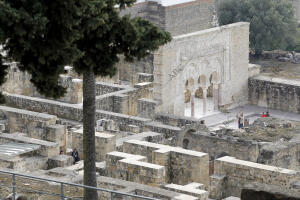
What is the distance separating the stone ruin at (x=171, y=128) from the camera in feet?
75.9

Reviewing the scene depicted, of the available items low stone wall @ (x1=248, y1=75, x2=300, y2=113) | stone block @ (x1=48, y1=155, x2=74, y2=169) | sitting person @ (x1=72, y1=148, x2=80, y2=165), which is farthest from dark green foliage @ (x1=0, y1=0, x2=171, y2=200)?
low stone wall @ (x1=248, y1=75, x2=300, y2=113)

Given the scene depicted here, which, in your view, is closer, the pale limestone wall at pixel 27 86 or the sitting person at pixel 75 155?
the sitting person at pixel 75 155

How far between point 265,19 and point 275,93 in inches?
455

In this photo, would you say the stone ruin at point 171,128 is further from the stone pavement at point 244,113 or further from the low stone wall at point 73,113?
the stone pavement at point 244,113

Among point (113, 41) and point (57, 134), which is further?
point (57, 134)

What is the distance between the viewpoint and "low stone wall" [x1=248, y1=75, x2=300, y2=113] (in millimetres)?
40750

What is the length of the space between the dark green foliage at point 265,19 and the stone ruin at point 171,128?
3878 mm

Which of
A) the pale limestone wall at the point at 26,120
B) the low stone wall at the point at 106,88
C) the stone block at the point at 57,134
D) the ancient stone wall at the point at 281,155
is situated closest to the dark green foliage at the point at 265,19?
the low stone wall at the point at 106,88

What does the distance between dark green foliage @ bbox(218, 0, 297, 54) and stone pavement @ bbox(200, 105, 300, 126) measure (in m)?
10.7

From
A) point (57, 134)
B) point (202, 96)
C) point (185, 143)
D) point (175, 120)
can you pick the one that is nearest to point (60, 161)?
point (57, 134)

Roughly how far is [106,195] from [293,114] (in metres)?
Result: 21.8

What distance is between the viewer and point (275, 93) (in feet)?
136

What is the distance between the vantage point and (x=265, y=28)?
2041 inches

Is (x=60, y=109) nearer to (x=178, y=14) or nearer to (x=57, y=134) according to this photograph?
(x=57, y=134)
